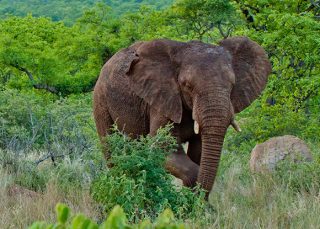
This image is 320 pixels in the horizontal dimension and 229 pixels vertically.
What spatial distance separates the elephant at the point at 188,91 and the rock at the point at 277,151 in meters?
1.65

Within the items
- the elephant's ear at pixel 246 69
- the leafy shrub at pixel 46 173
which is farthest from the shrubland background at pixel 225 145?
the elephant's ear at pixel 246 69

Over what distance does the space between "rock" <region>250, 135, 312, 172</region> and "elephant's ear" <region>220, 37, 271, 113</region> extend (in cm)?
149

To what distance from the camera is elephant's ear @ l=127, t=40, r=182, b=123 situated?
23.3ft

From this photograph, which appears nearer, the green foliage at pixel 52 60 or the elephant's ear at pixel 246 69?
the elephant's ear at pixel 246 69

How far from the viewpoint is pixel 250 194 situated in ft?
22.6

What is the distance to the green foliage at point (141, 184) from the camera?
5.64 metres

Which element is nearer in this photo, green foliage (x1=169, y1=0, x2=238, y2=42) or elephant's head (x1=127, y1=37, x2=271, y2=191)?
elephant's head (x1=127, y1=37, x2=271, y2=191)

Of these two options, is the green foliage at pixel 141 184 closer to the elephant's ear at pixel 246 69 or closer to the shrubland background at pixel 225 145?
the shrubland background at pixel 225 145

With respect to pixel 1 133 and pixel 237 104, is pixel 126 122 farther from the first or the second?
pixel 1 133

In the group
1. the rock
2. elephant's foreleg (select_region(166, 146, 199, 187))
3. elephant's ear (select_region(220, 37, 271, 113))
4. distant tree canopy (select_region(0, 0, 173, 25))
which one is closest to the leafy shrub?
elephant's foreleg (select_region(166, 146, 199, 187))

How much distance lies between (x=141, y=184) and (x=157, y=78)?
6.13 feet

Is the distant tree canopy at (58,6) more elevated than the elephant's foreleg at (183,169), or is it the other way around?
the elephant's foreleg at (183,169)

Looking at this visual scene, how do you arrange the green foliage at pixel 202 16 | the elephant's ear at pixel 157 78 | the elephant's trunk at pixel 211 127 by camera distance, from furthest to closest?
1. the green foliage at pixel 202 16
2. the elephant's ear at pixel 157 78
3. the elephant's trunk at pixel 211 127

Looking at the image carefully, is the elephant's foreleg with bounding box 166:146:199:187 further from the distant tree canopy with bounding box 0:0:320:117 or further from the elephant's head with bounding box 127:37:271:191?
the distant tree canopy with bounding box 0:0:320:117
